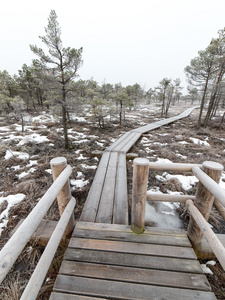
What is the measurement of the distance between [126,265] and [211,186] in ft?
4.55

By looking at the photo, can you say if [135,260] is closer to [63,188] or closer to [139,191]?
[139,191]

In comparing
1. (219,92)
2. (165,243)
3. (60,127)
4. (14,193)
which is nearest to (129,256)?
(165,243)

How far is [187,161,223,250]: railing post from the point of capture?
1526mm

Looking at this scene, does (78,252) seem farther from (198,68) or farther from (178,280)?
(198,68)

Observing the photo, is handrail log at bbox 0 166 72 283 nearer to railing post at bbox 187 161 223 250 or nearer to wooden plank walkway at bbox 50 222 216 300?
wooden plank walkway at bbox 50 222 216 300

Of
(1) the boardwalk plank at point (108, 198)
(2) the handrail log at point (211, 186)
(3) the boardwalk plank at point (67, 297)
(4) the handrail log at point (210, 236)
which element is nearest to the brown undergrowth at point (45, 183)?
(3) the boardwalk plank at point (67, 297)

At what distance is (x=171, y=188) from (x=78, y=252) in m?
2.83

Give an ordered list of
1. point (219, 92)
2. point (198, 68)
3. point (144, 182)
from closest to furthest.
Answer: point (144, 182)
point (198, 68)
point (219, 92)

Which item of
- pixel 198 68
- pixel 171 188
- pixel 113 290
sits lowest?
pixel 171 188

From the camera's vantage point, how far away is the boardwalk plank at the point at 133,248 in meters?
1.72

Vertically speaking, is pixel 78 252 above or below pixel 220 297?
above

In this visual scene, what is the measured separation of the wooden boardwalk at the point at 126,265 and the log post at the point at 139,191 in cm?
19

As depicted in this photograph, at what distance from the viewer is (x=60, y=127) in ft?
32.4

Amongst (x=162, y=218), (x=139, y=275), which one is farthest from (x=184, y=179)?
(x=139, y=275)
